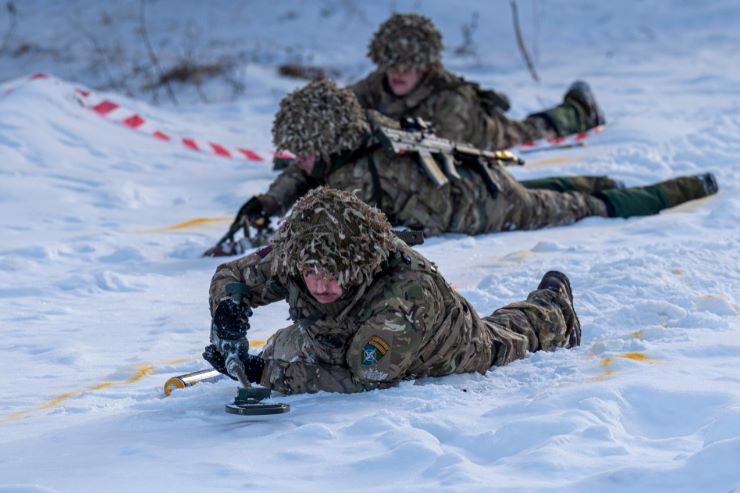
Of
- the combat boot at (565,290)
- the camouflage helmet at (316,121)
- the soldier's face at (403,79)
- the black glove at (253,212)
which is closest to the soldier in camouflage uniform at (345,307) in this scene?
the combat boot at (565,290)

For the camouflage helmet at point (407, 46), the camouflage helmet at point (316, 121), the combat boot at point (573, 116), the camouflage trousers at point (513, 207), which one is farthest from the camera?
the combat boot at point (573, 116)

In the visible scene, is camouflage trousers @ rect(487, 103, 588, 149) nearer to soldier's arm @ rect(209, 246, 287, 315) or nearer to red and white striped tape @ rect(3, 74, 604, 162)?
red and white striped tape @ rect(3, 74, 604, 162)

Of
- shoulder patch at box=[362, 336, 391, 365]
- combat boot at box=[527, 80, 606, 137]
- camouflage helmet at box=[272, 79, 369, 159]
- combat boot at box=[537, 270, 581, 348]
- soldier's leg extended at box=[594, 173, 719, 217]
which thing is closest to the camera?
shoulder patch at box=[362, 336, 391, 365]

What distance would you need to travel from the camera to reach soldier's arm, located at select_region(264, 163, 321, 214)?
7051 millimetres

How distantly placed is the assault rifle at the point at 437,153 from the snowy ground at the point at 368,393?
0.38m

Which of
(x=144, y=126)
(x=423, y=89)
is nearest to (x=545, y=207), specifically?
(x=423, y=89)

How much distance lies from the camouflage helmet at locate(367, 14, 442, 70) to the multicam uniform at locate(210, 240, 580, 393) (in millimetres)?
4354

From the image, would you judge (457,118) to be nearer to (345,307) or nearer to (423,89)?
(423,89)

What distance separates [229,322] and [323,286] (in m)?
0.33

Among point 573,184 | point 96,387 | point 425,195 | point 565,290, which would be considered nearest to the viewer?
point 96,387

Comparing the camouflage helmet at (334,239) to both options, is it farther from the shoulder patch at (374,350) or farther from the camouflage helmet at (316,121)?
the camouflage helmet at (316,121)

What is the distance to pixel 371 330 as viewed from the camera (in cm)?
419

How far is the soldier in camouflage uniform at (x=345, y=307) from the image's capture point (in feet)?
13.6

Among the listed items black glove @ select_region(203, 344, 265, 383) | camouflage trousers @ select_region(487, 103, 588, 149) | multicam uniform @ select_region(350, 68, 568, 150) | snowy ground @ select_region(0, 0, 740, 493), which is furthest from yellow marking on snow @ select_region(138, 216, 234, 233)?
black glove @ select_region(203, 344, 265, 383)
